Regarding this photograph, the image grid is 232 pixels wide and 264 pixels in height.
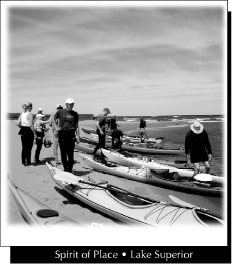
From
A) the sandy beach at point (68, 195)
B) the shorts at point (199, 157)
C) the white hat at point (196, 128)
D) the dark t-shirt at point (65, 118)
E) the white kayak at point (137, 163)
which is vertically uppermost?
the dark t-shirt at point (65, 118)

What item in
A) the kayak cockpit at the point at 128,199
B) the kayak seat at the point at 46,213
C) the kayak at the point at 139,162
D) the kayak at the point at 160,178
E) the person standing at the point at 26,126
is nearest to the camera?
the kayak seat at the point at 46,213

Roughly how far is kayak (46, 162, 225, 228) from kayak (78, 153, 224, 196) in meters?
1.85

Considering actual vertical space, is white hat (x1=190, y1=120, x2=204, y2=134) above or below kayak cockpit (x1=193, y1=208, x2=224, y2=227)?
above

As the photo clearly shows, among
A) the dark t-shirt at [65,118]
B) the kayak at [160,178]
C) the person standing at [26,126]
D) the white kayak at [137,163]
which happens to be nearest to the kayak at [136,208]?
the dark t-shirt at [65,118]

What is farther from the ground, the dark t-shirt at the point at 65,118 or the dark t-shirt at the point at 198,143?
the dark t-shirt at the point at 65,118

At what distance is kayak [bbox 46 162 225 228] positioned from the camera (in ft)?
11.5

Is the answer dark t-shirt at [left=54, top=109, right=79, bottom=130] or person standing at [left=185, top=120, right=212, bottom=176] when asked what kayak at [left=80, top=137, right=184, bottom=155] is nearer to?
person standing at [left=185, top=120, right=212, bottom=176]

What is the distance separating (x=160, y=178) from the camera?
656 cm

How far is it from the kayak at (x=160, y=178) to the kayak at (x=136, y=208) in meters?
1.85

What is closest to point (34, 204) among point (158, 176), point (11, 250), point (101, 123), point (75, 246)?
point (11, 250)

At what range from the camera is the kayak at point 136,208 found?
352 centimetres

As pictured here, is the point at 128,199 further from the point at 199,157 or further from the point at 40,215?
the point at 199,157

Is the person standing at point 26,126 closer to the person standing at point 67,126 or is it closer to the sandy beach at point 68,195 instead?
the sandy beach at point 68,195

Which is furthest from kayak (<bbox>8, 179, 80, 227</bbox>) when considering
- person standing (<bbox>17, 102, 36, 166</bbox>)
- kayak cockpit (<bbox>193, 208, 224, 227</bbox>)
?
person standing (<bbox>17, 102, 36, 166</bbox>)
